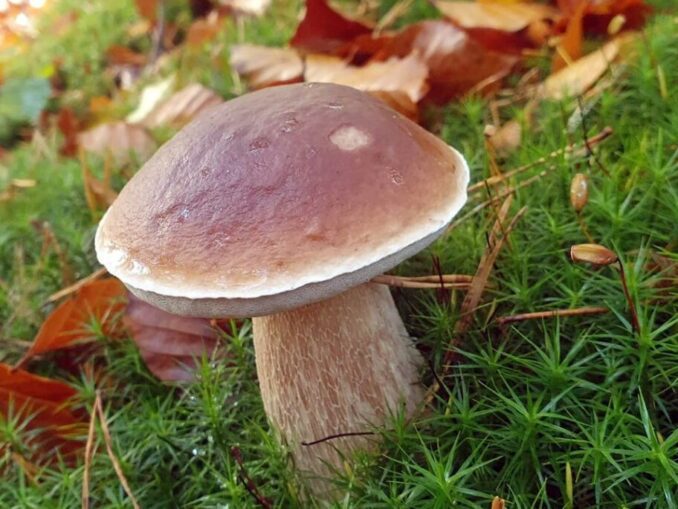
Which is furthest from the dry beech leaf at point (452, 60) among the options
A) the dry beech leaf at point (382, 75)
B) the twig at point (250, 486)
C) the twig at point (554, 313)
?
the twig at point (250, 486)

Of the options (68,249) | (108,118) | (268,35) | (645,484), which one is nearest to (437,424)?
(645,484)

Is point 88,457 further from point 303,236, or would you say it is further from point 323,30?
point 323,30

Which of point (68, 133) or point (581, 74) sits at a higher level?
point (581, 74)

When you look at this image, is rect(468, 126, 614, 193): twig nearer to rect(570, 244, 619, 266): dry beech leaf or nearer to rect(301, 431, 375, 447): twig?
rect(570, 244, 619, 266): dry beech leaf

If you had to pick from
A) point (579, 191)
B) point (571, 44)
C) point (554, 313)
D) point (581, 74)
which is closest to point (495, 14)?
point (571, 44)

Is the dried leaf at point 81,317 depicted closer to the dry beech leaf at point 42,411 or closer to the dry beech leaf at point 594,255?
the dry beech leaf at point 42,411

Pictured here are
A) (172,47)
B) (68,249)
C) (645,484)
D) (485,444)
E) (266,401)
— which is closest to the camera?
(645,484)

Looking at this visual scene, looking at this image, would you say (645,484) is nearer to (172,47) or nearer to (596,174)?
(596,174)
